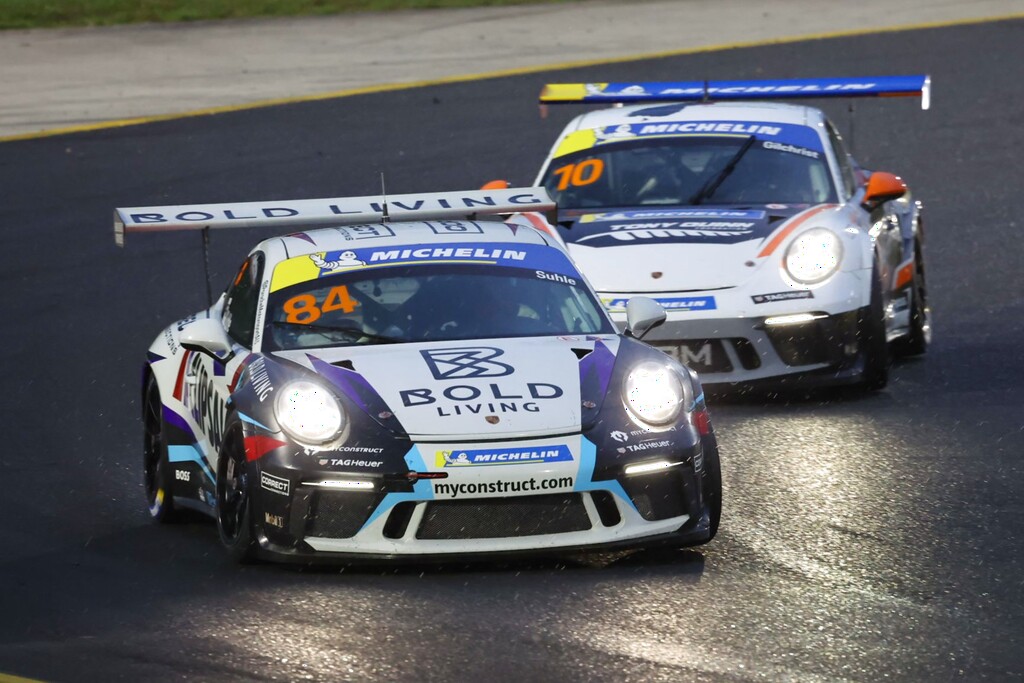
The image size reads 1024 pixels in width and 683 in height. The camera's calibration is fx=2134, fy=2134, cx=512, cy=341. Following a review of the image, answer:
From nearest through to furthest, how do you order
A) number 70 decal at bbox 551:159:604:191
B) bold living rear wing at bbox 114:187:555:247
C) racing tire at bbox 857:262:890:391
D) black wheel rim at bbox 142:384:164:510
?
black wheel rim at bbox 142:384:164:510, bold living rear wing at bbox 114:187:555:247, racing tire at bbox 857:262:890:391, number 70 decal at bbox 551:159:604:191

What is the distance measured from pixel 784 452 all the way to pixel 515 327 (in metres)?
1.68

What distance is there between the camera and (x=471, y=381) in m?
7.06

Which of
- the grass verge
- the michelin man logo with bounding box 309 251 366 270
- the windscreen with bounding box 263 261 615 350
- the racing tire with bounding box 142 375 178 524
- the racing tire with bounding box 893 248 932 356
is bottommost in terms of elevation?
the racing tire with bounding box 893 248 932 356

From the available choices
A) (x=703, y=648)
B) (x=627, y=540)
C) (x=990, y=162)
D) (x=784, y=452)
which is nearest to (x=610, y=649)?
(x=703, y=648)

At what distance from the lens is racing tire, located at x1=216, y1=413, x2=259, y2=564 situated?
22.5 feet

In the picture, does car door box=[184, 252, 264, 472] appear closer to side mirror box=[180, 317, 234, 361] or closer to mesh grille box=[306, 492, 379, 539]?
side mirror box=[180, 317, 234, 361]

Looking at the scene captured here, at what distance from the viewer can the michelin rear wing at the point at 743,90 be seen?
11680 mm

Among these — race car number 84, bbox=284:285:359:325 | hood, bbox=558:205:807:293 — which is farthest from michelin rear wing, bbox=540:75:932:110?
race car number 84, bbox=284:285:359:325

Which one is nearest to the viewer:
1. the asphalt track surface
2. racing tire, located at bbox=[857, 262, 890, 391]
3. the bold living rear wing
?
the asphalt track surface

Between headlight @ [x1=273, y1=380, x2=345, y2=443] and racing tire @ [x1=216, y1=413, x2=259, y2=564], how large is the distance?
164 millimetres

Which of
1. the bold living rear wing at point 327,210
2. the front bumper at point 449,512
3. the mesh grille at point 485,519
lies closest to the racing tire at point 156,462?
the bold living rear wing at point 327,210

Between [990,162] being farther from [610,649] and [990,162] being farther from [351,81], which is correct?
[610,649]

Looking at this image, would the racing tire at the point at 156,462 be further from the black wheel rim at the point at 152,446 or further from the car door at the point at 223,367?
the car door at the point at 223,367

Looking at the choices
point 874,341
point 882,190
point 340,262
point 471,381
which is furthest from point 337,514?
point 882,190
